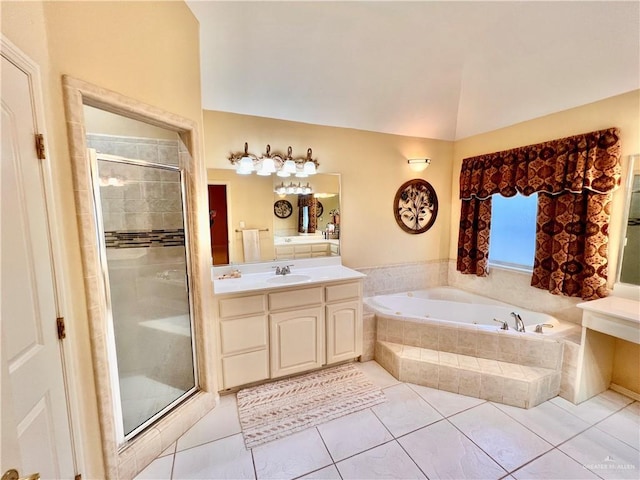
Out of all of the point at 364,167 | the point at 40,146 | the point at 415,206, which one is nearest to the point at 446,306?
the point at 415,206

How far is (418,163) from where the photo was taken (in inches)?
129

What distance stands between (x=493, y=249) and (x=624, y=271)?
3.61 feet

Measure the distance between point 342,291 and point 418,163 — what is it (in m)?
1.89

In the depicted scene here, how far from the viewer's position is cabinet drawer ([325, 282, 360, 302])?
243cm

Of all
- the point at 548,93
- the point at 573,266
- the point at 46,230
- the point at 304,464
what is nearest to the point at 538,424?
the point at 573,266

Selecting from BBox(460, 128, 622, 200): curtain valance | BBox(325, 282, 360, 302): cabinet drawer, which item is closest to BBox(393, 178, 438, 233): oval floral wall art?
→ BBox(460, 128, 622, 200): curtain valance

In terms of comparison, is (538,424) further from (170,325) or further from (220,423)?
(170,325)

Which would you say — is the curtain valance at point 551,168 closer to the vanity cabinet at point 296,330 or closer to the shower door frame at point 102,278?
the vanity cabinet at point 296,330

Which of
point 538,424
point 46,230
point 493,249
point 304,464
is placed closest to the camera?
point 46,230

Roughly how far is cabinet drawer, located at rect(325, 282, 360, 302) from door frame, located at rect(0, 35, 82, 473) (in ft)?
A: 5.58

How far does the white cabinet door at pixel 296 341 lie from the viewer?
227 centimetres

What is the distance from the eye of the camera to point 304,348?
7.82ft

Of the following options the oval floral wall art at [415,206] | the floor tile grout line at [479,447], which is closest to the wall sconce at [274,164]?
the oval floral wall art at [415,206]

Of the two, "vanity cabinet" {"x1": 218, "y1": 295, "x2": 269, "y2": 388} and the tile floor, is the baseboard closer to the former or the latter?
the tile floor
